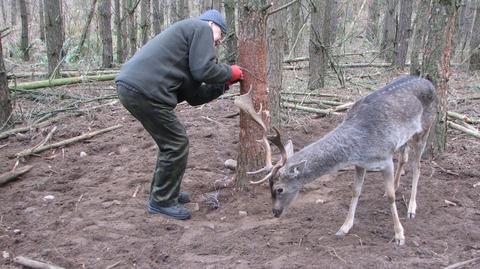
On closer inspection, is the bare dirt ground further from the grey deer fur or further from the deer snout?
the grey deer fur

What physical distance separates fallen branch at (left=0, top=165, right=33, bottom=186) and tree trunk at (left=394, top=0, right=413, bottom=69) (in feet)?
36.6

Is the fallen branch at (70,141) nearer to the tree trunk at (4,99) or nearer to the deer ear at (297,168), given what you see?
the tree trunk at (4,99)

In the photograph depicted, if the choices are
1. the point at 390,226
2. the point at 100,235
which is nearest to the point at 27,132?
the point at 100,235

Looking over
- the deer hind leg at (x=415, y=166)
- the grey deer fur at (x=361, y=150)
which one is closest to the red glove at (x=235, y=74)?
the grey deer fur at (x=361, y=150)

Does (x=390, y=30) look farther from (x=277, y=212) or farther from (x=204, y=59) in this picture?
(x=277, y=212)

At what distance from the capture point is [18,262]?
4949 mm

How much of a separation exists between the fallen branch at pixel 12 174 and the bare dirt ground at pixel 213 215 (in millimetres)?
85

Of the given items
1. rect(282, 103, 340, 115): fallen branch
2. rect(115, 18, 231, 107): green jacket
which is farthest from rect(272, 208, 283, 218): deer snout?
rect(282, 103, 340, 115): fallen branch

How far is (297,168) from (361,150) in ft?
2.38

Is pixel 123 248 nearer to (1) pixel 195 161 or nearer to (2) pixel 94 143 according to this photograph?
(1) pixel 195 161

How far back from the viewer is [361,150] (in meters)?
5.41

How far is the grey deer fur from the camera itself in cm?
534

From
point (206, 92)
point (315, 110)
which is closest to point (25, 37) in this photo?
point (315, 110)

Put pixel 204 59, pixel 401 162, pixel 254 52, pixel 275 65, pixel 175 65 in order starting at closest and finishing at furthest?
1. pixel 204 59
2. pixel 175 65
3. pixel 254 52
4. pixel 401 162
5. pixel 275 65
